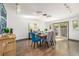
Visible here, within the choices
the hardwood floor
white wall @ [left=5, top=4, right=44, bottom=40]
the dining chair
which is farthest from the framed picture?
white wall @ [left=5, top=4, right=44, bottom=40]

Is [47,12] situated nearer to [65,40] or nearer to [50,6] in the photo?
[50,6]

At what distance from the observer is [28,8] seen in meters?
2.28

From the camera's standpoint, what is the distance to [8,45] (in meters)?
2.20

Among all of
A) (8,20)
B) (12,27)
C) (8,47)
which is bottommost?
(8,47)

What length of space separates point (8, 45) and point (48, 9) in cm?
129

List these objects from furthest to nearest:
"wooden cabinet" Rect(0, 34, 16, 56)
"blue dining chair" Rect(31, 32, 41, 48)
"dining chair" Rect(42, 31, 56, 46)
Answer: "dining chair" Rect(42, 31, 56, 46), "blue dining chair" Rect(31, 32, 41, 48), "wooden cabinet" Rect(0, 34, 16, 56)

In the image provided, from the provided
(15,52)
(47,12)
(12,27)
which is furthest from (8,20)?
(47,12)

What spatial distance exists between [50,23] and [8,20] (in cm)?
104

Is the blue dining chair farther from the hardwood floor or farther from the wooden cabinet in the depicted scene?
the wooden cabinet

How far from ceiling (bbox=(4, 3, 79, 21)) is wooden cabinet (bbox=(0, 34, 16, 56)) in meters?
0.65

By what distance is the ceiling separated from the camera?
87.2 inches

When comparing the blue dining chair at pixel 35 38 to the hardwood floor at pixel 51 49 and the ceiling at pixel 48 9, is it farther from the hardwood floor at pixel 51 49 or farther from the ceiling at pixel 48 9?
the ceiling at pixel 48 9

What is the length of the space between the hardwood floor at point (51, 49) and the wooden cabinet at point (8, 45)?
12 cm

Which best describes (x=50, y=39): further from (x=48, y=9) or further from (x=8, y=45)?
(x=8, y=45)
